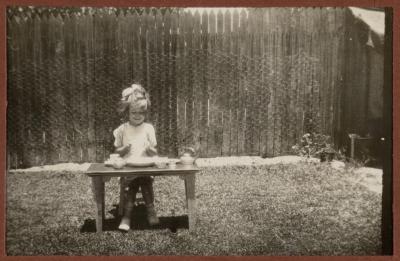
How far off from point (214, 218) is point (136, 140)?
1270 mm

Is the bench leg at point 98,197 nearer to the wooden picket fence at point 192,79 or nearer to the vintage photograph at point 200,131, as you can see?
the vintage photograph at point 200,131

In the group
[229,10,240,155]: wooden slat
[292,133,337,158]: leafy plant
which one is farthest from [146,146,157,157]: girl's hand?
[292,133,337,158]: leafy plant

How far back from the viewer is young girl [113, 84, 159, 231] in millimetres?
5336

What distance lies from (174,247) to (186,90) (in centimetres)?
339

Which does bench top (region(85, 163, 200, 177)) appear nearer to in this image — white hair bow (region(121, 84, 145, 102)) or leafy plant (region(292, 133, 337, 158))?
white hair bow (region(121, 84, 145, 102))

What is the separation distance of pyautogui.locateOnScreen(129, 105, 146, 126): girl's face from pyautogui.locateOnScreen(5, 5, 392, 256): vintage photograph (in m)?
0.01

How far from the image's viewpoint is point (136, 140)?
5410 mm

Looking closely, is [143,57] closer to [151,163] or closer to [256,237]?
[151,163]

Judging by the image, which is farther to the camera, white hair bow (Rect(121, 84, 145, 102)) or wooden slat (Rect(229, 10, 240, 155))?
wooden slat (Rect(229, 10, 240, 155))

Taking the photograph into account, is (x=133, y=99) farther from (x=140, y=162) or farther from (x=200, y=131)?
(x=200, y=131)

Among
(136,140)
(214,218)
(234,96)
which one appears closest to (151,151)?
(136,140)

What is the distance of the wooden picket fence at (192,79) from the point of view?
23.3 ft

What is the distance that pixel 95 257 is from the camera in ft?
15.5

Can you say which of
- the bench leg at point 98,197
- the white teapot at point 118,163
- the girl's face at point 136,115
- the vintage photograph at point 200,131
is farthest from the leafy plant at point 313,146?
the bench leg at point 98,197
